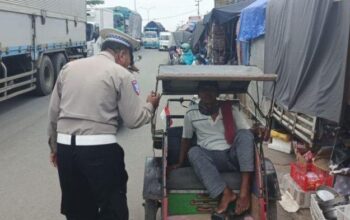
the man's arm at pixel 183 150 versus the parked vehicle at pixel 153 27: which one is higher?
the parked vehicle at pixel 153 27

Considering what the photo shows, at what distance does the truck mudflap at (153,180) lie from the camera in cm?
390

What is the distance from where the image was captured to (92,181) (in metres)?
A: 3.41

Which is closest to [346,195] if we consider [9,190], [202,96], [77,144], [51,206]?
[202,96]

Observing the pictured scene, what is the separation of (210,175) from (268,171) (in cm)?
61

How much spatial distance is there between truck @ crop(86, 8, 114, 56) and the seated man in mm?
16406

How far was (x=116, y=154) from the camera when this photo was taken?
351cm

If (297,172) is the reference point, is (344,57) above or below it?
above

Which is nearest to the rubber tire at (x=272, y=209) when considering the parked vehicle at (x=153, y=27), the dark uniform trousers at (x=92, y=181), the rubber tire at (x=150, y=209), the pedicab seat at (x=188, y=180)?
the pedicab seat at (x=188, y=180)

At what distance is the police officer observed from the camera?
3.33m

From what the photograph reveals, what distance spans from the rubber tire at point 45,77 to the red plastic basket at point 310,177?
9.46m

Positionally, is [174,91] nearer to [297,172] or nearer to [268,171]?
[268,171]

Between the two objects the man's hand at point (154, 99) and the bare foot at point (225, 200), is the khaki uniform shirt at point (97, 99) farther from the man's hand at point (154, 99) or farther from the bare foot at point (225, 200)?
the bare foot at point (225, 200)

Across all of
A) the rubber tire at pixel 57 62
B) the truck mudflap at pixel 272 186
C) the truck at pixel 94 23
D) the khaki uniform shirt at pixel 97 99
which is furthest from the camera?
the truck at pixel 94 23

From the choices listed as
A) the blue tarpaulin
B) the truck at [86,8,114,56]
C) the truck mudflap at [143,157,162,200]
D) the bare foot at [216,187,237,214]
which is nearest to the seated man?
the bare foot at [216,187,237,214]
